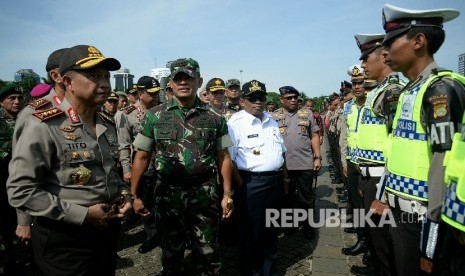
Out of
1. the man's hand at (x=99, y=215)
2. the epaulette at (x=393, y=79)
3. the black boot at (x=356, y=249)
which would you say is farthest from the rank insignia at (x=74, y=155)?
the black boot at (x=356, y=249)

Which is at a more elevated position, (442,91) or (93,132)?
(442,91)

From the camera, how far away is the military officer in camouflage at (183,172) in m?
3.12

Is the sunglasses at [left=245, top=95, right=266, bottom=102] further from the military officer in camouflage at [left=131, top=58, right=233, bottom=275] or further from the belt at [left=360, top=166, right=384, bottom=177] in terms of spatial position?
the belt at [left=360, top=166, right=384, bottom=177]

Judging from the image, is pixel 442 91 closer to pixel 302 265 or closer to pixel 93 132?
pixel 93 132

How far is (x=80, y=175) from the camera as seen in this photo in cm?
214

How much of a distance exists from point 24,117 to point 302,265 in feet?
12.8

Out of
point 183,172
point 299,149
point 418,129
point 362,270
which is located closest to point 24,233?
point 183,172

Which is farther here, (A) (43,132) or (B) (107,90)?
(B) (107,90)

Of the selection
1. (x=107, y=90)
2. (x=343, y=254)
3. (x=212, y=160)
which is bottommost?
(x=343, y=254)

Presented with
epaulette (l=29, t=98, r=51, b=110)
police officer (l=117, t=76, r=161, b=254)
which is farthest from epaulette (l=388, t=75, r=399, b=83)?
police officer (l=117, t=76, r=161, b=254)

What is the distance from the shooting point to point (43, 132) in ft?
6.68

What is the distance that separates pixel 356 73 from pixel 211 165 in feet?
11.6

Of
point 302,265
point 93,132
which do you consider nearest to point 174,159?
point 93,132

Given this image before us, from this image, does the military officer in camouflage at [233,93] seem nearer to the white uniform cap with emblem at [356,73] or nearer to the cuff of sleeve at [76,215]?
the white uniform cap with emblem at [356,73]
